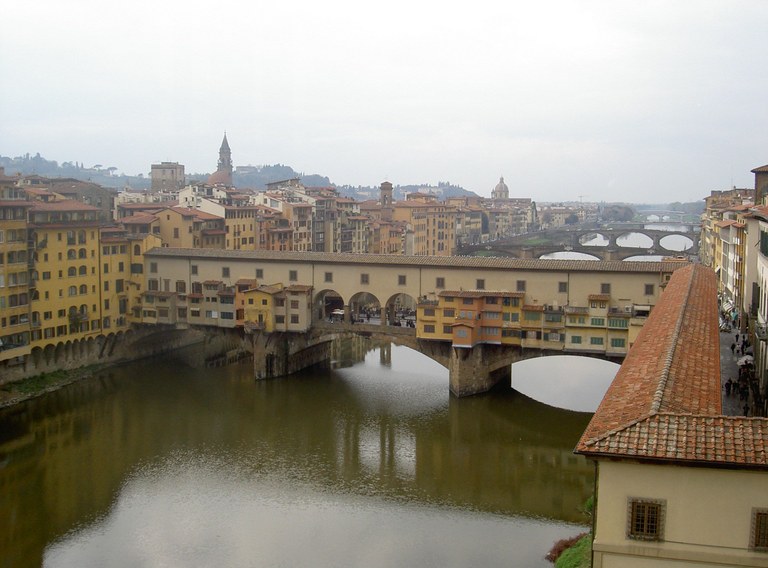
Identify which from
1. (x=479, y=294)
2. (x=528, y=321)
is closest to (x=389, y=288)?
(x=479, y=294)

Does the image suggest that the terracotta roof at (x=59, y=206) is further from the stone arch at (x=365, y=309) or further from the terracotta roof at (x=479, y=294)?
the terracotta roof at (x=479, y=294)

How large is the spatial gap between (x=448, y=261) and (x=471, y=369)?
15.5 ft

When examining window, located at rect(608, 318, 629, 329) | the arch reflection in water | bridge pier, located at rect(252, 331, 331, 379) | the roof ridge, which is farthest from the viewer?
bridge pier, located at rect(252, 331, 331, 379)

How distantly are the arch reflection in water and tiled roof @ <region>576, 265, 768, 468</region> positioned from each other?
16.0m

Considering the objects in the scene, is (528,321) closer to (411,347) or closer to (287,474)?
(411,347)

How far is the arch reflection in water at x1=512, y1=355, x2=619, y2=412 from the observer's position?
1270 inches

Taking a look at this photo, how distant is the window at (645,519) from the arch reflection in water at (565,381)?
21.2 metres

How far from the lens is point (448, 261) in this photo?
112 feet

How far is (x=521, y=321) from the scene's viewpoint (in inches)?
1262

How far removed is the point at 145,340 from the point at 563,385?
65.0 feet

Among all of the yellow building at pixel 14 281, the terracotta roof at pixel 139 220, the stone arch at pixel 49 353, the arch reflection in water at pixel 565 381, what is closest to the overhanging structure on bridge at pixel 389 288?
the arch reflection in water at pixel 565 381

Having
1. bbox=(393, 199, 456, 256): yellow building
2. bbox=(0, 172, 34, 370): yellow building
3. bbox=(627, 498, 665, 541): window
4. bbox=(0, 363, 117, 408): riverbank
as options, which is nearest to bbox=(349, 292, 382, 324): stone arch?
bbox=(0, 363, 117, 408): riverbank

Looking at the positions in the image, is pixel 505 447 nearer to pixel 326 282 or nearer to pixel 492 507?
pixel 492 507

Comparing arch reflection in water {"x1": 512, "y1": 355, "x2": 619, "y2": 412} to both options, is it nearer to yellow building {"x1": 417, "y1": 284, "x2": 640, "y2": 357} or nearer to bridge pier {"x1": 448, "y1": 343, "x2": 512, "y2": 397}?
bridge pier {"x1": 448, "y1": 343, "x2": 512, "y2": 397}
